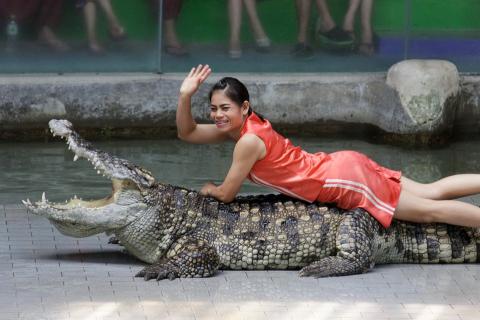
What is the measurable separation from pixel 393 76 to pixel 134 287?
506cm

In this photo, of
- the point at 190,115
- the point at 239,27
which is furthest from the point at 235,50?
the point at 190,115

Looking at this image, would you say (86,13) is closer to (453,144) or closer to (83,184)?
(83,184)

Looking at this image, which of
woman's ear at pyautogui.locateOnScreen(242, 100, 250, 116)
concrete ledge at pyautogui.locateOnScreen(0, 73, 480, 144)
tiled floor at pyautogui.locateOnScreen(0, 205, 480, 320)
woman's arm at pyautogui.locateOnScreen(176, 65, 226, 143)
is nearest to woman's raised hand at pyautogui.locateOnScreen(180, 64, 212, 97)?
woman's arm at pyautogui.locateOnScreen(176, 65, 226, 143)

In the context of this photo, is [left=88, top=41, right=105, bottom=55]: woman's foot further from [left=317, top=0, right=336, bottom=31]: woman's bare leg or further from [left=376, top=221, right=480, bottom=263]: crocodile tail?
[left=376, top=221, right=480, bottom=263]: crocodile tail

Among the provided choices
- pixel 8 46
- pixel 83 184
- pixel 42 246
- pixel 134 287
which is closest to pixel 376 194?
pixel 134 287

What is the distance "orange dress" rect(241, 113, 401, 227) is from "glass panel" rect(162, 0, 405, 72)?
451 cm

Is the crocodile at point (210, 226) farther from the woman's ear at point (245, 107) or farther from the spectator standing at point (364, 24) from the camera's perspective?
the spectator standing at point (364, 24)

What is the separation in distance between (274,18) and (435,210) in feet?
Result: 15.9

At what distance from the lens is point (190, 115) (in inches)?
263

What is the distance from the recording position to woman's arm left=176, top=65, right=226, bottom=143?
259 inches

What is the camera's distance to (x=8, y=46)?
10617 millimetres

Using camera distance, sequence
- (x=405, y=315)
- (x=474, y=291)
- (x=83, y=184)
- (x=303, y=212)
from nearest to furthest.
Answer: (x=405, y=315) → (x=474, y=291) → (x=303, y=212) → (x=83, y=184)

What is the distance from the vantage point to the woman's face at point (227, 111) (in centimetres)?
646

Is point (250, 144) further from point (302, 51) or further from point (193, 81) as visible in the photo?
point (302, 51)
